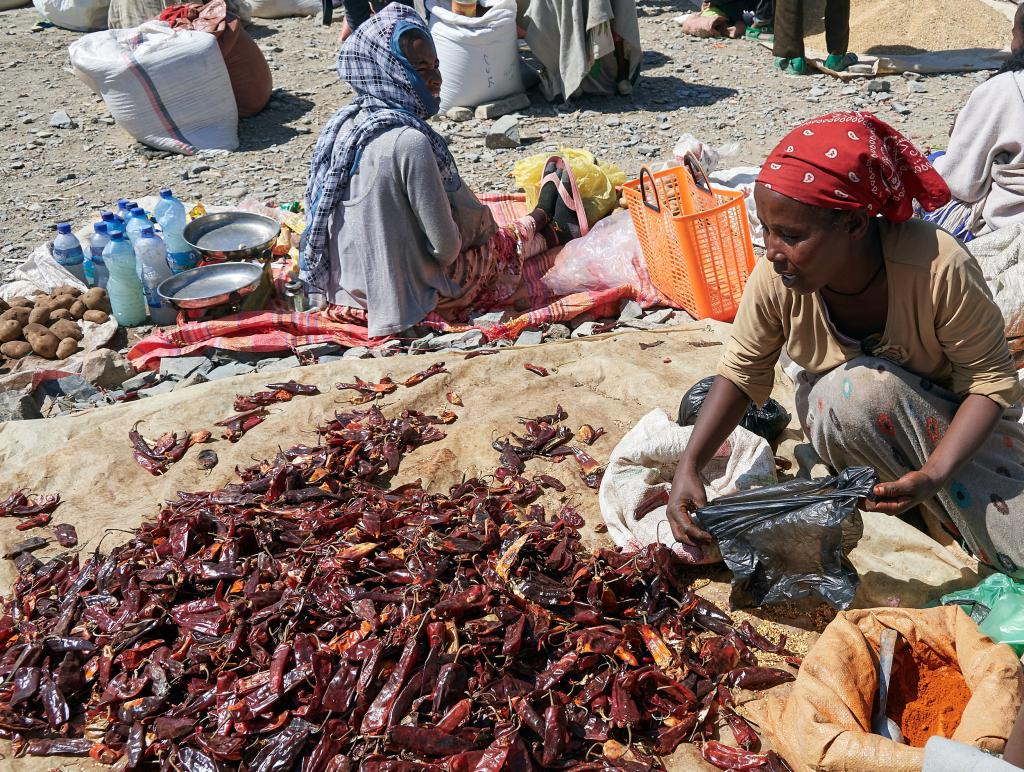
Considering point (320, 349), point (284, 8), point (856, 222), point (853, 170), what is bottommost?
point (320, 349)

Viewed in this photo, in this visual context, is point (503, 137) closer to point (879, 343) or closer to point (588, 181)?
point (588, 181)

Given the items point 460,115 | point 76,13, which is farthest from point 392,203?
point 76,13

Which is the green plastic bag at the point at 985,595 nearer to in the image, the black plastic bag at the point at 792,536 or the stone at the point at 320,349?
the black plastic bag at the point at 792,536

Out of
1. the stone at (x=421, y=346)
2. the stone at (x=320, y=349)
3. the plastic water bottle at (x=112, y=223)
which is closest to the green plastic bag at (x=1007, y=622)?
the stone at (x=421, y=346)

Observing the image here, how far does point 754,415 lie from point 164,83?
21.8 feet

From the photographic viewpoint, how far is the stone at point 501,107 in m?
8.83

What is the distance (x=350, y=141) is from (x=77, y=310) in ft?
6.85

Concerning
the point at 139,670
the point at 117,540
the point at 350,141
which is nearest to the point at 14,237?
the point at 350,141

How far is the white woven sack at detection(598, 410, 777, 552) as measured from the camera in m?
3.17

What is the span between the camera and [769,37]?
1033 cm

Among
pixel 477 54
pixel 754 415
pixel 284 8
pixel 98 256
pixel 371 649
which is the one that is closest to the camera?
pixel 371 649

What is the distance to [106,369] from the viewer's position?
501 centimetres

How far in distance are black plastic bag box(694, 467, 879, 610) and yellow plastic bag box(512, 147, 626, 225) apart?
376 centimetres

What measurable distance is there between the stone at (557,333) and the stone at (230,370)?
1.67 meters
